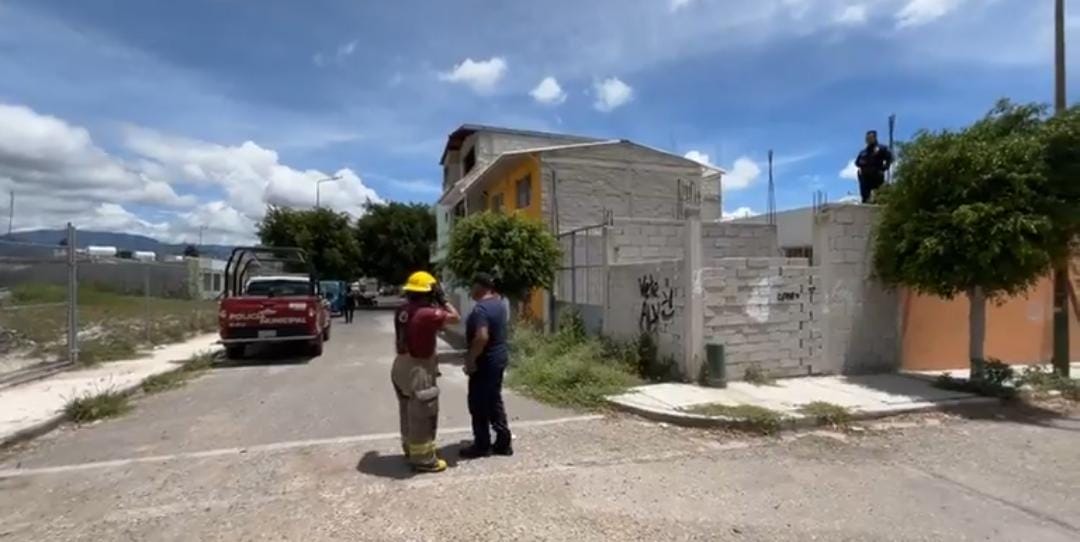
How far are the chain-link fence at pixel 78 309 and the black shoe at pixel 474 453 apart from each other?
8.34 meters

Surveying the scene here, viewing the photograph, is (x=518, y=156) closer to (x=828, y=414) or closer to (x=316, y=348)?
(x=316, y=348)

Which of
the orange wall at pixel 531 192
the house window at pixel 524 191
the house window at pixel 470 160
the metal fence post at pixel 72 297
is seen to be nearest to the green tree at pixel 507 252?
the orange wall at pixel 531 192

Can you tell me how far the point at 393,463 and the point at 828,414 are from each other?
16.6 feet

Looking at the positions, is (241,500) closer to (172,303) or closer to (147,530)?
(147,530)

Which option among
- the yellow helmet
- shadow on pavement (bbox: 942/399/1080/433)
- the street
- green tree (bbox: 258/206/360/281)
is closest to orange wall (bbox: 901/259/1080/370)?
shadow on pavement (bbox: 942/399/1080/433)

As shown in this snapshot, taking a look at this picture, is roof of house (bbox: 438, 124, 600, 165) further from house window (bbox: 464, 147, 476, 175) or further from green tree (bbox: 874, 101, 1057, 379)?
green tree (bbox: 874, 101, 1057, 379)

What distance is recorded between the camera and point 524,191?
21109 mm

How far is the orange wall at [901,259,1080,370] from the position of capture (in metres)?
10.8

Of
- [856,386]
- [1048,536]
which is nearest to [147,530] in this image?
[1048,536]

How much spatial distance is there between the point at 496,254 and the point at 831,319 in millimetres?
6756

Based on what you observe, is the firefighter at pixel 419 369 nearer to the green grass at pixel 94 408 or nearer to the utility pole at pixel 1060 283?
the green grass at pixel 94 408

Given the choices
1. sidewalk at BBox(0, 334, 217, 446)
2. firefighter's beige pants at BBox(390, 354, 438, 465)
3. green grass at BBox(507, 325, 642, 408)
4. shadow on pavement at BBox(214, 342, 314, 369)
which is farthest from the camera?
shadow on pavement at BBox(214, 342, 314, 369)

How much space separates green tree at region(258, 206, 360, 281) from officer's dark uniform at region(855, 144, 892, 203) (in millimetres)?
36887

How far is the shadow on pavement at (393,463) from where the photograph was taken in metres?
5.55
